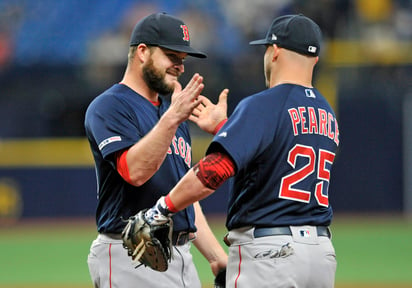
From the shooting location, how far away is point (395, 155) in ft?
47.6

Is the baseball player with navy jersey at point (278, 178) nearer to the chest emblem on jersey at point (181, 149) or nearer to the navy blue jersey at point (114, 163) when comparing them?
the navy blue jersey at point (114, 163)

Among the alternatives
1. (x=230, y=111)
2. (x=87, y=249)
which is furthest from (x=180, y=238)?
(x=230, y=111)

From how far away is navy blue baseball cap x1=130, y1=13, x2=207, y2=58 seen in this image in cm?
446

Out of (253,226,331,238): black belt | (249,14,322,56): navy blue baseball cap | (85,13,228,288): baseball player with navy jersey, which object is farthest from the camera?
(85,13,228,288): baseball player with navy jersey

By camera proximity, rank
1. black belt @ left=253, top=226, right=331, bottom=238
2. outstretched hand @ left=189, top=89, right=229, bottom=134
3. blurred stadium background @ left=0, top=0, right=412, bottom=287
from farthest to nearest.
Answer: blurred stadium background @ left=0, top=0, right=412, bottom=287 < outstretched hand @ left=189, top=89, right=229, bottom=134 < black belt @ left=253, top=226, right=331, bottom=238

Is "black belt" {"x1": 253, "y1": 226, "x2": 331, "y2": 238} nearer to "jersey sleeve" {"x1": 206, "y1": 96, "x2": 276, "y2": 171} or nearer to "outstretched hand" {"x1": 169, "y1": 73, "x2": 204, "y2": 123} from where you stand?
"jersey sleeve" {"x1": 206, "y1": 96, "x2": 276, "y2": 171}

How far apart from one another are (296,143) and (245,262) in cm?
63

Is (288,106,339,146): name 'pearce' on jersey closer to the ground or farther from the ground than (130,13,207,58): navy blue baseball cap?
closer to the ground

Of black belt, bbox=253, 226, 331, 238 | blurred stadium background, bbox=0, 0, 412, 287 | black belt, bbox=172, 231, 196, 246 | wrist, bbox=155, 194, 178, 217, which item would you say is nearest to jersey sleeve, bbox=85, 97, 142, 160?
wrist, bbox=155, 194, 178, 217

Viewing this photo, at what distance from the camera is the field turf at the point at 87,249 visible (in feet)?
30.7

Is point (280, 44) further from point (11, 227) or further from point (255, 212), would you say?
point (11, 227)

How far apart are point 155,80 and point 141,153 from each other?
1.99 ft

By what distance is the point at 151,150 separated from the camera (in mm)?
4055

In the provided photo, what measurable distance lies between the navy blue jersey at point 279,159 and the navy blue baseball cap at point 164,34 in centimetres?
70
